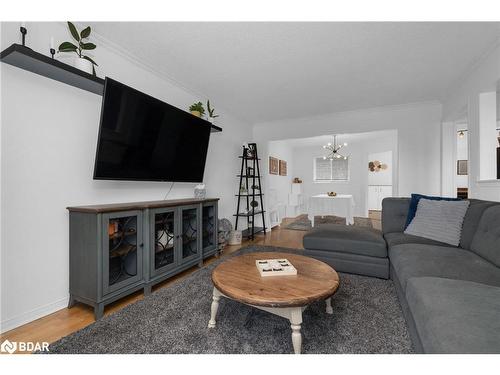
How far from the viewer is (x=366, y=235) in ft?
8.13

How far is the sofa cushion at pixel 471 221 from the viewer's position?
6.44ft

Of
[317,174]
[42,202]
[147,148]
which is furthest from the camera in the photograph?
[317,174]

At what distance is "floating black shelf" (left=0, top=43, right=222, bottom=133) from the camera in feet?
4.72

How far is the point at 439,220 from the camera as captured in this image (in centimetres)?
222

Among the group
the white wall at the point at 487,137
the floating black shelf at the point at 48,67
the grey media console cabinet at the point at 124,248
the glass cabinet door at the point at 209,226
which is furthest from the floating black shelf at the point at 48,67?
the white wall at the point at 487,137

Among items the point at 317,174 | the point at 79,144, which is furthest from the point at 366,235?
the point at 317,174

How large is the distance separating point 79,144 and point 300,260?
85.3 inches

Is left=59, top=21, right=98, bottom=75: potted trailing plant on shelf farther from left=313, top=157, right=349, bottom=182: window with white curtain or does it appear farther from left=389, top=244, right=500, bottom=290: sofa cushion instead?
left=313, top=157, right=349, bottom=182: window with white curtain

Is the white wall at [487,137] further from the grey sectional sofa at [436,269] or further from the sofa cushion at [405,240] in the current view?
the sofa cushion at [405,240]

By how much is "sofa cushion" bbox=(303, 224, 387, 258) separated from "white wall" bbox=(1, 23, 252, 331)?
7.40 feet

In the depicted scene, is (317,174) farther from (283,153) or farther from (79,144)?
(79,144)

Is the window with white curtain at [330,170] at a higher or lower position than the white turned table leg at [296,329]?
higher

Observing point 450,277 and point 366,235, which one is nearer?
point 450,277

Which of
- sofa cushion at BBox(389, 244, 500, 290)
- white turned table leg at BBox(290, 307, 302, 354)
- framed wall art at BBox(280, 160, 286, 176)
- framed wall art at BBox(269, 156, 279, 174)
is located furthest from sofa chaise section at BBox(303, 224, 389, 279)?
framed wall art at BBox(280, 160, 286, 176)
